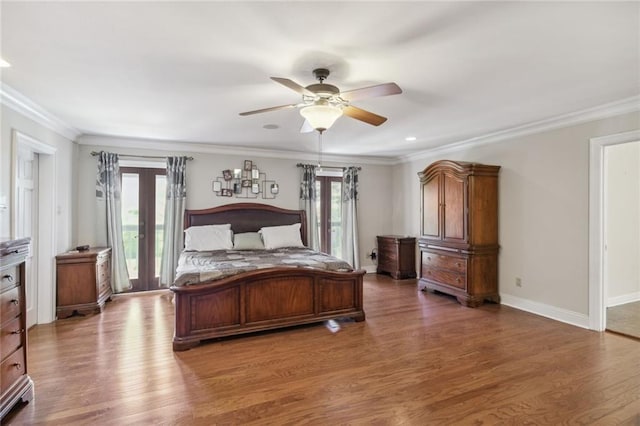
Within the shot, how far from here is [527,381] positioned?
2619mm

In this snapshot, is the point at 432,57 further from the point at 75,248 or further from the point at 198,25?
the point at 75,248

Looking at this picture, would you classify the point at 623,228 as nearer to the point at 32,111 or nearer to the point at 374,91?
the point at 374,91

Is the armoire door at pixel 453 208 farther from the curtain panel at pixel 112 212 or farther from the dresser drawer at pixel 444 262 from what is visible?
the curtain panel at pixel 112 212

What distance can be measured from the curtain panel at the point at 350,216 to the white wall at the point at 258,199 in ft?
0.98

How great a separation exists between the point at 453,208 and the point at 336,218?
252 cm

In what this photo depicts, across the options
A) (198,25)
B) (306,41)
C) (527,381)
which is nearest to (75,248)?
(198,25)

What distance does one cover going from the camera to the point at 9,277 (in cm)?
217

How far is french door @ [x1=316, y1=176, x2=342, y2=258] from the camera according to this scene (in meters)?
6.74

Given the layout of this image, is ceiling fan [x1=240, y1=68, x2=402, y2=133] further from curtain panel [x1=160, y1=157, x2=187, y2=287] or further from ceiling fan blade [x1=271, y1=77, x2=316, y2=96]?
curtain panel [x1=160, y1=157, x2=187, y2=287]

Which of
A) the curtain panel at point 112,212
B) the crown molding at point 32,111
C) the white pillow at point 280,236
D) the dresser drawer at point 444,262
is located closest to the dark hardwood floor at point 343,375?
the dresser drawer at point 444,262

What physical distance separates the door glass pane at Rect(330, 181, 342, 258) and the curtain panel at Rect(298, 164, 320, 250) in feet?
2.19

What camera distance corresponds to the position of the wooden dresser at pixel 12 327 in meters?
2.08

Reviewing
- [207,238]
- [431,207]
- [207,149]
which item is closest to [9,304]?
[207,238]

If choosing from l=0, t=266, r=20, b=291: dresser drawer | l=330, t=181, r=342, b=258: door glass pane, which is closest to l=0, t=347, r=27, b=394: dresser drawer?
l=0, t=266, r=20, b=291: dresser drawer
